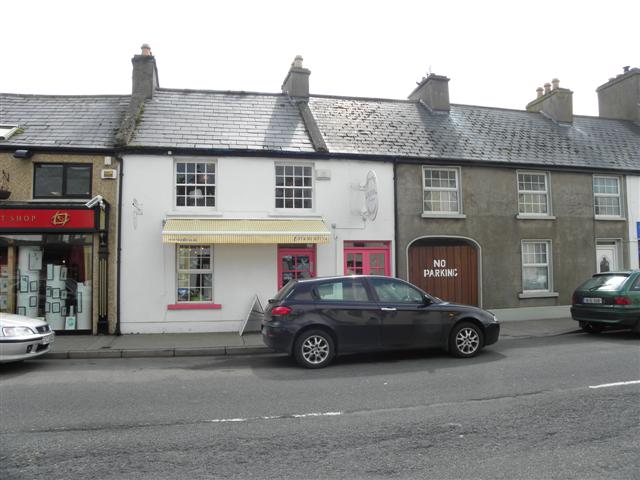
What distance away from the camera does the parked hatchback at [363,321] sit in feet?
27.3

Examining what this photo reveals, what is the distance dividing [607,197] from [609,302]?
6229 millimetres

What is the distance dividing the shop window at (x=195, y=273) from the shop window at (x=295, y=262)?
187cm

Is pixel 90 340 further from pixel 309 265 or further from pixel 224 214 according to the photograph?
pixel 309 265

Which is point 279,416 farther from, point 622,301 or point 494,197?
point 494,197

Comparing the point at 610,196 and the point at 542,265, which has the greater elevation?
the point at 610,196

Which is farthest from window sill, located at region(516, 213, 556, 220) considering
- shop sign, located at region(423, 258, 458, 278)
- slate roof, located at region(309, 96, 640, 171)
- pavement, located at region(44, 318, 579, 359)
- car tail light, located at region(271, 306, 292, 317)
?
car tail light, located at region(271, 306, 292, 317)

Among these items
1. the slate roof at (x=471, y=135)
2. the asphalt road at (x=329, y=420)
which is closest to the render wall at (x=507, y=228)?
the slate roof at (x=471, y=135)

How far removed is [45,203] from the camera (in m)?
11.7

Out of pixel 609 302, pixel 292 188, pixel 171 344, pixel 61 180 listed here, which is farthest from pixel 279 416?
pixel 61 180

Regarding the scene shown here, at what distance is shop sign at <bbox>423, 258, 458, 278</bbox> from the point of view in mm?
13750

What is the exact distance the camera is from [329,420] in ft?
17.4

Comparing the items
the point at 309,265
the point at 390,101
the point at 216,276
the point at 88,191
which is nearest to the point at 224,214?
the point at 216,276

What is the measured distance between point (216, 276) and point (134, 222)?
2.48 metres

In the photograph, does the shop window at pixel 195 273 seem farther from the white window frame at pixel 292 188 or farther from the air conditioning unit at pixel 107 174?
the air conditioning unit at pixel 107 174
